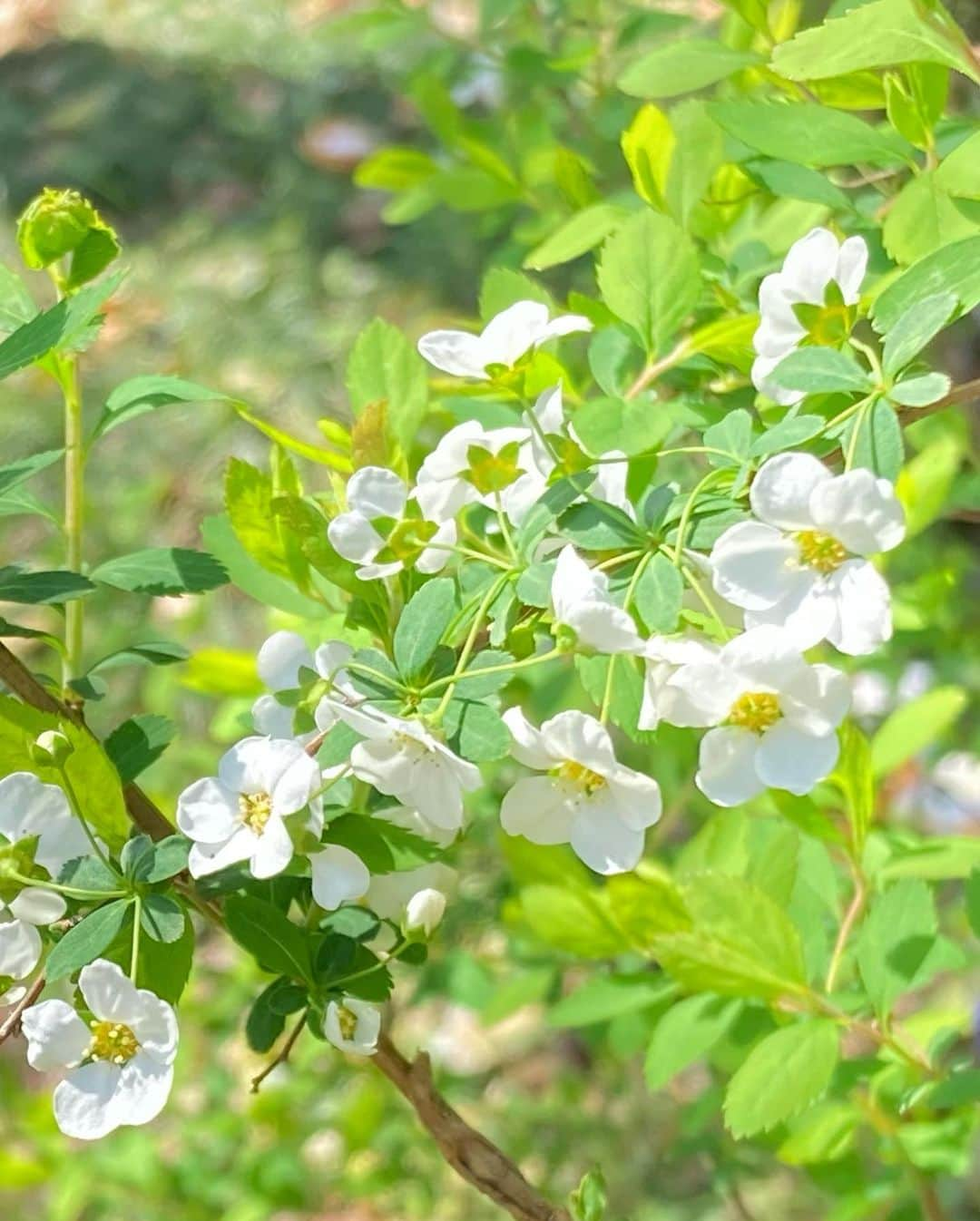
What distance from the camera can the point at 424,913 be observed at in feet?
1.70

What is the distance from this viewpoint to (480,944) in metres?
1.37

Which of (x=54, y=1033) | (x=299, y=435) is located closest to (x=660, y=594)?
(x=54, y=1033)

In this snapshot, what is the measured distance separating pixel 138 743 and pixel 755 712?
0.22m

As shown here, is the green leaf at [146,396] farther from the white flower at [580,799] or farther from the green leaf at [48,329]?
the white flower at [580,799]

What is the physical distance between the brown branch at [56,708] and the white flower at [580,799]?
5.3 inches

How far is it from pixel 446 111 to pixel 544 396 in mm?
558

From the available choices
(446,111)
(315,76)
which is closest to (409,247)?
(315,76)

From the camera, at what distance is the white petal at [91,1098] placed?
45cm

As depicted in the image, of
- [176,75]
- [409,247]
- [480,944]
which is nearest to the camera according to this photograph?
[480,944]

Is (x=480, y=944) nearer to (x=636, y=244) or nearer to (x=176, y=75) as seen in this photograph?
(x=636, y=244)

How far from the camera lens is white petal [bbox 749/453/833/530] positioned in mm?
420

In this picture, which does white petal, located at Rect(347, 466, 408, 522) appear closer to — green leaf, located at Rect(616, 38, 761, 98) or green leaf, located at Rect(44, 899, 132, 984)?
green leaf, located at Rect(44, 899, 132, 984)

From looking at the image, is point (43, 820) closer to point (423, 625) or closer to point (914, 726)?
point (423, 625)

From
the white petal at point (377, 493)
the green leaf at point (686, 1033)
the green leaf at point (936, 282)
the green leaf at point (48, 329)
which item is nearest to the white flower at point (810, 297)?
the green leaf at point (936, 282)
